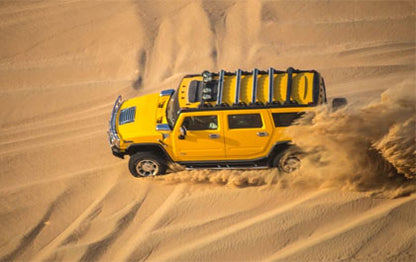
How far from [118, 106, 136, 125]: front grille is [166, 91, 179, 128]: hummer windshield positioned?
0.78 metres

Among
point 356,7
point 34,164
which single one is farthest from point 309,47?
point 34,164

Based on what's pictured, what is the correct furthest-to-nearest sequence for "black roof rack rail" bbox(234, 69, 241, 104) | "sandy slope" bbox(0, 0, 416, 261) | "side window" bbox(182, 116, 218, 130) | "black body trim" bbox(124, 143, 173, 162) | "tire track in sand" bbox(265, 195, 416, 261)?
"black body trim" bbox(124, 143, 173, 162) → "side window" bbox(182, 116, 218, 130) → "black roof rack rail" bbox(234, 69, 241, 104) → "sandy slope" bbox(0, 0, 416, 261) → "tire track in sand" bbox(265, 195, 416, 261)

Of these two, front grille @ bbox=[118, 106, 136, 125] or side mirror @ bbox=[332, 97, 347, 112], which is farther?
front grille @ bbox=[118, 106, 136, 125]

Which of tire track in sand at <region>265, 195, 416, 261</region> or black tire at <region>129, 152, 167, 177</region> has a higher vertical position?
black tire at <region>129, 152, 167, 177</region>

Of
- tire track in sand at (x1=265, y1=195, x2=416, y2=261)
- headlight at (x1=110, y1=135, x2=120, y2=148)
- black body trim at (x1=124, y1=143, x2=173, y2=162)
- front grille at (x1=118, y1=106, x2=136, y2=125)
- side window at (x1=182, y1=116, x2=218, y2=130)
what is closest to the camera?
tire track in sand at (x1=265, y1=195, x2=416, y2=261)

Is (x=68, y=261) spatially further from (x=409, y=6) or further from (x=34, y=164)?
(x=409, y=6)

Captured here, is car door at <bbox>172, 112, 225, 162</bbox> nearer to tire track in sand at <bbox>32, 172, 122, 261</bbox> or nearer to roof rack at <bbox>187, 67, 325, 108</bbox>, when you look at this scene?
roof rack at <bbox>187, 67, 325, 108</bbox>

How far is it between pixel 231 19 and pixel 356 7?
12.9 feet

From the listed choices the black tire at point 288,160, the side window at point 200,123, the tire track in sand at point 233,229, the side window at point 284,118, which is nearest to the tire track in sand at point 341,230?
the tire track in sand at point 233,229

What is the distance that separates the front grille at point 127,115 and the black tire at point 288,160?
3.02 meters

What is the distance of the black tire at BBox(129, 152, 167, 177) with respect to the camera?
8688mm

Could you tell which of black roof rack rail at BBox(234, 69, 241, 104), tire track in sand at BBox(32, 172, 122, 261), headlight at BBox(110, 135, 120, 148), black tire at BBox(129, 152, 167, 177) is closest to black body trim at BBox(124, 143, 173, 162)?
black tire at BBox(129, 152, 167, 177)

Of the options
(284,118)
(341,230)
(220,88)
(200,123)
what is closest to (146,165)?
(200,123)

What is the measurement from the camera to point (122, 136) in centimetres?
866
